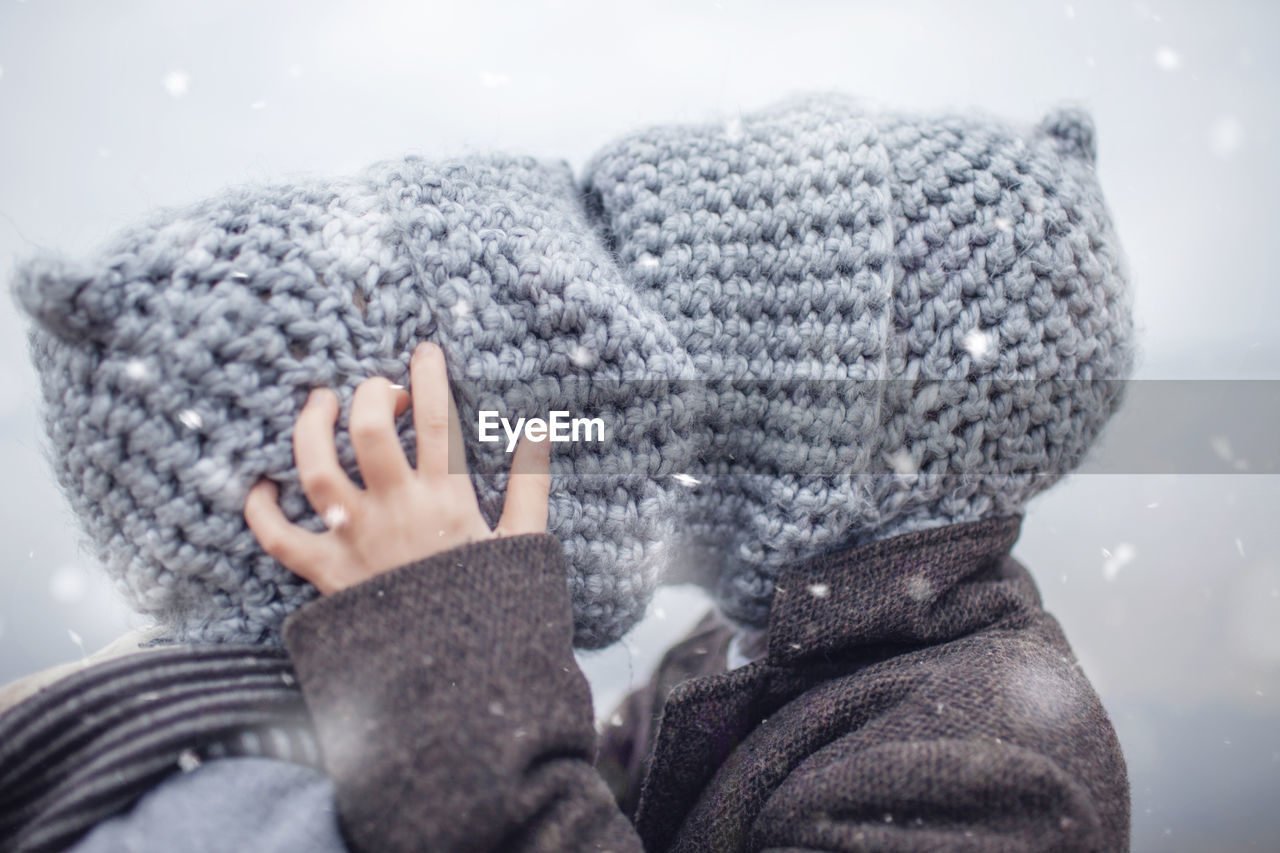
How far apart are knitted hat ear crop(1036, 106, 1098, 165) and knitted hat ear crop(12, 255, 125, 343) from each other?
0.89 m

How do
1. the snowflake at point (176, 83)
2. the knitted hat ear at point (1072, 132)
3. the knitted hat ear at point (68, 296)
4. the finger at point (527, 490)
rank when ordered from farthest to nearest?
the snowflake at point (176, 83)
the knitted hat ear at point (1072, 132)
the finger at point (527, 490)
the knitted hat ear at point (68, 296)

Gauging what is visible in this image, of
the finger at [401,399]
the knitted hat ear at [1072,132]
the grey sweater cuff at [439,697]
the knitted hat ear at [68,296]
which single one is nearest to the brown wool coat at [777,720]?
the grey sweater cuff at [439,697]

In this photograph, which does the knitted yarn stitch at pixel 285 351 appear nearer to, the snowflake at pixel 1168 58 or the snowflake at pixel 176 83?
the snowflake at pixel 176 83

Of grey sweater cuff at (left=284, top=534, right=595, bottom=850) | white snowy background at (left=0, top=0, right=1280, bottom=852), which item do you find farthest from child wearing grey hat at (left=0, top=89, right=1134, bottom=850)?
white snowy background at (left=0, top=0, right=1280, bottom=852)

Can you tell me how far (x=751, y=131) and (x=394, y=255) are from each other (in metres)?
0.38

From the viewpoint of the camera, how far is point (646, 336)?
0.61 m

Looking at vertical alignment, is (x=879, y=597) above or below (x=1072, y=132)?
below

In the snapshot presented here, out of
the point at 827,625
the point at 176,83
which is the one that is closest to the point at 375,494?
the point at 827,625

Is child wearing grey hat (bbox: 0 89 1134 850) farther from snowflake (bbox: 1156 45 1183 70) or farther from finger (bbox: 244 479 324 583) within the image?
snowflake (bbox: 1156 45 1183 70)

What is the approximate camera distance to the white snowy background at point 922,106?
909 millimetres

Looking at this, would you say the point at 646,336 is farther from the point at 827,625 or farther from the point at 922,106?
the point at 922,106

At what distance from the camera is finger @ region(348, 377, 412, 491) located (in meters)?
0.51

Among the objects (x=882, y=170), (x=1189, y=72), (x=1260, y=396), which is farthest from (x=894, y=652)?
(x=1189, y=72)

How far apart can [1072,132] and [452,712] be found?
0.83m
